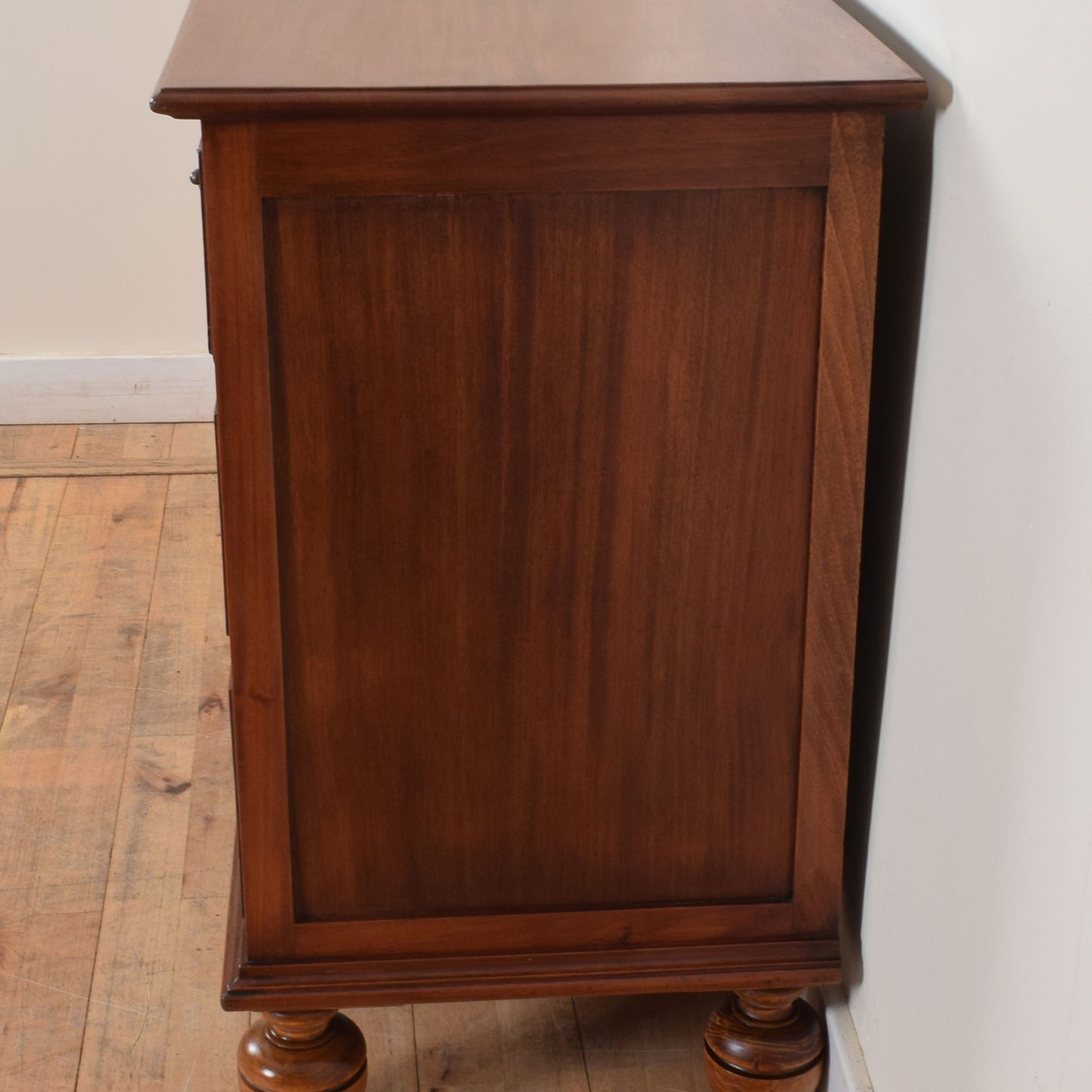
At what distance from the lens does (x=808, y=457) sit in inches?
35.4

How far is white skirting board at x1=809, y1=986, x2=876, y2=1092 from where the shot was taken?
3.39 ft

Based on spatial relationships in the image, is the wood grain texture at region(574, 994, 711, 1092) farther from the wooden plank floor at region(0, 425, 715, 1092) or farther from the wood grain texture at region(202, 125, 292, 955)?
the wood grain texture at region(202, 125, 292, 955)

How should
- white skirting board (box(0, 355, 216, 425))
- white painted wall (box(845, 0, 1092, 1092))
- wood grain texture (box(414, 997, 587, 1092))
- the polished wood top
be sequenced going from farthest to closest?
white skirting board (box(0, 355, 216, 425)), wood grain texture (box(414, 997, 587, 1092)), the polished wood top, white painted wall (box(845, 0, 1092, 1092))

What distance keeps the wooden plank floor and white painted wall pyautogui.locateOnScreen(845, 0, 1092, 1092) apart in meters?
0.38

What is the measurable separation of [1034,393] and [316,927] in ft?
2.08

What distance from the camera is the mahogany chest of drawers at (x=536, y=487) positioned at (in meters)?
0.81

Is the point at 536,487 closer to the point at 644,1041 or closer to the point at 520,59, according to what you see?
the point at 520,59

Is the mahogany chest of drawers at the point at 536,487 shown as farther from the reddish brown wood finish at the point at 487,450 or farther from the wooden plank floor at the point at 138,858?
Result: the wooden plank floor at the point at 138,858

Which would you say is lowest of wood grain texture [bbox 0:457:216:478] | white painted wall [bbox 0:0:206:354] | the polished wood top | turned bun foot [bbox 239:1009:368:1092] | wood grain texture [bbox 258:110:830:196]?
wood grain texture [bbox 0:457:216:478]

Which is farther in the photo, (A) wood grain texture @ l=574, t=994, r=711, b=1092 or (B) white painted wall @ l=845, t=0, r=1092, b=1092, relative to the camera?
(A) wood grain texture @ l=574, t=994, r=711, b=1092

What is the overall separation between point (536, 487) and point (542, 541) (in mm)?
39

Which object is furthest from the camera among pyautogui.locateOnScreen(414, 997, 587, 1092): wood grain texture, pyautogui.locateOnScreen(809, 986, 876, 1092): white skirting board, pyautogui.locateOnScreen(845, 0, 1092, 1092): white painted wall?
pyautogui.locateOnScreen(414, 997, 587, 1092): wood grain texture

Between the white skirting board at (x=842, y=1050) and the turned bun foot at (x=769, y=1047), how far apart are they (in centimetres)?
1

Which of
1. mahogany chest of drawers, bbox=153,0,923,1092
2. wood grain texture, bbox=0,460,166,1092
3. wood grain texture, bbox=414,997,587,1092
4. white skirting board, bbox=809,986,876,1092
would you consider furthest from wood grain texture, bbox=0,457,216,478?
white skirting board, bbox=809,986,876,1092
